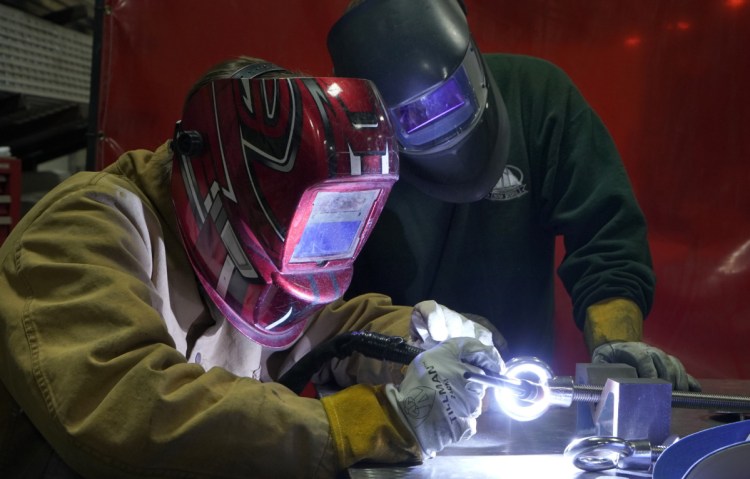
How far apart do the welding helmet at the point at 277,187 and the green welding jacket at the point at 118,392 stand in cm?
11

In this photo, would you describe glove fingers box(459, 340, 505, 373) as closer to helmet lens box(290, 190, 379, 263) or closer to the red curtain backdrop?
helmet lens box(290, 190, 379, 263)

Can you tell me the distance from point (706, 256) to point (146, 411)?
2117mm

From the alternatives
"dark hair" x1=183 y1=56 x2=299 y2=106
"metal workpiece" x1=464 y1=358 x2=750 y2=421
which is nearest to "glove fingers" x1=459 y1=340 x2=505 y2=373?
"metal workpiece" x1=464 y1=358 x2=750 y2=421

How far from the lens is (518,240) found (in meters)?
2.17

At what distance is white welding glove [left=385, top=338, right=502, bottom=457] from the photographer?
→ 3.88 ft

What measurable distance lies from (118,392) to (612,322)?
1048 millimetres

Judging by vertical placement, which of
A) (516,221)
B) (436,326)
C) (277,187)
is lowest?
(436,326)

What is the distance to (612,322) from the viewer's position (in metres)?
1.79

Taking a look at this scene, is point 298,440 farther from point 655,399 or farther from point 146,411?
point 655,399

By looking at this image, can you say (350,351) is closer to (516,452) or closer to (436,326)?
(436,326)

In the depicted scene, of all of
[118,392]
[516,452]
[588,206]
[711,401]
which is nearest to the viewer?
[118,392]

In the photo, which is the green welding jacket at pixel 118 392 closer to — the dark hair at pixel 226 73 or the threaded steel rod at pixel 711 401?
the dark hair at pixel 226 73

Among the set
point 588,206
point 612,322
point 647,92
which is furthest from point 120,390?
point 647,92

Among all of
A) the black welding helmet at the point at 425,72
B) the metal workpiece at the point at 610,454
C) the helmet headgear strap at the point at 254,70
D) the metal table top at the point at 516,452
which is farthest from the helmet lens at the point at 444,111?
the metal workpiece at the point at 610,454
